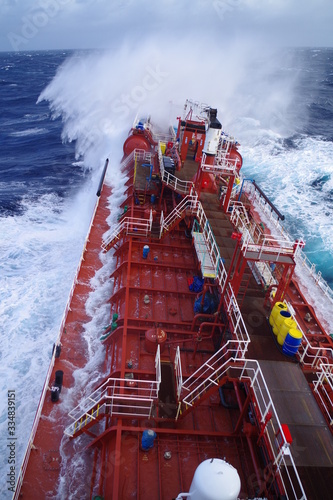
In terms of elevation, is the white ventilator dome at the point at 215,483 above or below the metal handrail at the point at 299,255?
above

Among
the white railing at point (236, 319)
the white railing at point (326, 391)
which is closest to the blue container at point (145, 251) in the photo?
the white railing at point (236, 319)

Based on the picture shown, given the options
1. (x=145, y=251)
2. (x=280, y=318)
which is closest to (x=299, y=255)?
(x=145, y=251)

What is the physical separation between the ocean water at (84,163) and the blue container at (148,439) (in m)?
4.57

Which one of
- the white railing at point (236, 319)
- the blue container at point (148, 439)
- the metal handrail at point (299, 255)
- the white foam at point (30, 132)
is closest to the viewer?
the blue container at point (148, 439)

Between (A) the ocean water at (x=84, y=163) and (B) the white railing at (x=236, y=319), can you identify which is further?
(A) the ocean water at (x=84, y=163)

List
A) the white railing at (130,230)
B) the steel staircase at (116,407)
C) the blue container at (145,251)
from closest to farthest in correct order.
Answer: the steel staircase at (116,407) → the blue container at (145,251) → the white railing at (130,230)

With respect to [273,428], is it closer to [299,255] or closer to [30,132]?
[299,255]

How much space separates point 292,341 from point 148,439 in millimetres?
5373

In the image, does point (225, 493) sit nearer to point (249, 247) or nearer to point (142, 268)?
point (249, 247)

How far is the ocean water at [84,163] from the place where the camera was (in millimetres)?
17094

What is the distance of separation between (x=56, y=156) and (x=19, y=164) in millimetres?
5400

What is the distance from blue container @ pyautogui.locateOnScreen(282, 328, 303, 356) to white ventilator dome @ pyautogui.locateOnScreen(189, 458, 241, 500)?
536 centimetres

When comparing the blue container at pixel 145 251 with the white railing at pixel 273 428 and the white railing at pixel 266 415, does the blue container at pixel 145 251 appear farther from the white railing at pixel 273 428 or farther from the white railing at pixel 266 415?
the white railing at pixel 273 428

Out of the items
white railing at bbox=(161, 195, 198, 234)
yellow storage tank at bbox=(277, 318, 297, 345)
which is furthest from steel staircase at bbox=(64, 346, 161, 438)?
white railing at bbox=(161, 195, 198, 234)
